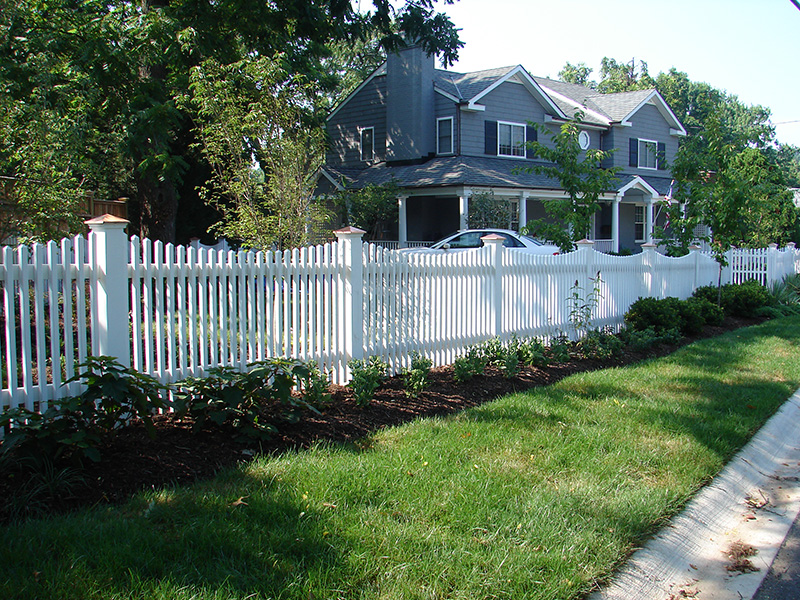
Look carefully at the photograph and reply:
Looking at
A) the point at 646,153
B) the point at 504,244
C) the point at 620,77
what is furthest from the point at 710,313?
the point at 620,77

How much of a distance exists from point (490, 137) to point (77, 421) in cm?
2368

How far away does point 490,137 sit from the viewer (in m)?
26.4

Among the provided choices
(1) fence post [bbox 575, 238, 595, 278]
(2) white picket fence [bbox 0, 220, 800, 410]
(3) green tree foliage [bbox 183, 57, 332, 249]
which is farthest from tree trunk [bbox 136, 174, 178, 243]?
(1) fence post [bbox 575, 238, 595, 278]

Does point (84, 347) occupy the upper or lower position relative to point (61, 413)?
upper

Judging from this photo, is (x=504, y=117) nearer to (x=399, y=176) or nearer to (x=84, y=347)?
(x=399, y=176)

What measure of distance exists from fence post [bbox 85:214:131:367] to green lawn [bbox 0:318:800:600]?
61.4 inches

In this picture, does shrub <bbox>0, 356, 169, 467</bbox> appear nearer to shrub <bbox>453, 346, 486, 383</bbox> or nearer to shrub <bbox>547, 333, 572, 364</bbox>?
shrub <bbox>453, 346, 486, 383</bbox>

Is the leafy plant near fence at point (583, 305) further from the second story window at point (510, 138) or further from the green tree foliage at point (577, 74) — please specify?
the green tree foliage at point (577, 74)

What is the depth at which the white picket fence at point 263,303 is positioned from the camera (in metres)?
5.01

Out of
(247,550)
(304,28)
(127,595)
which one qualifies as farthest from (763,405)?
(304,28)

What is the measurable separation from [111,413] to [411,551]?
232 centimetres

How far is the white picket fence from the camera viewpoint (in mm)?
5012

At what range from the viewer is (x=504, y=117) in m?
26.6

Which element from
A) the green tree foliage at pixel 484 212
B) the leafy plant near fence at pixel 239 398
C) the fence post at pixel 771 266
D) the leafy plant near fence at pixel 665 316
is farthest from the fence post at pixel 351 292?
the green tree foliage at pixel 484 212
